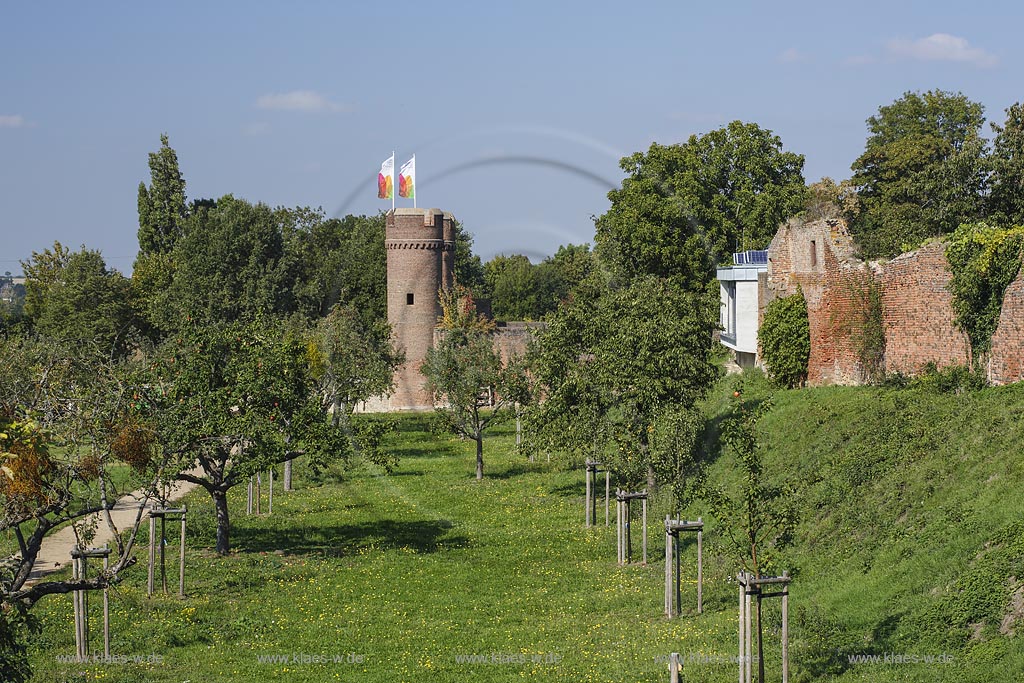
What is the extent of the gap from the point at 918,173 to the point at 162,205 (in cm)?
6596

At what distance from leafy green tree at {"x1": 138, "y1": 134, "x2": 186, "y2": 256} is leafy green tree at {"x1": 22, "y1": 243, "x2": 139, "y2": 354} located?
51.6 ft

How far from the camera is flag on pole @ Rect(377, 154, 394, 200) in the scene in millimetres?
65875

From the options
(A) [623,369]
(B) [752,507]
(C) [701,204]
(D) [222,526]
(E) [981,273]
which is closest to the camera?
(B) [752,507]

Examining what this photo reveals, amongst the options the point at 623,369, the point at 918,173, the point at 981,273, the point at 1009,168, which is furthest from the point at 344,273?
the point at 981,273

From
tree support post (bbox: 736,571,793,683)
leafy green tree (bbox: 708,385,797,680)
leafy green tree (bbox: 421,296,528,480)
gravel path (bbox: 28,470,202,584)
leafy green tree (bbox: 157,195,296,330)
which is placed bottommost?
gravel path (bbox: 28,470,202,584)

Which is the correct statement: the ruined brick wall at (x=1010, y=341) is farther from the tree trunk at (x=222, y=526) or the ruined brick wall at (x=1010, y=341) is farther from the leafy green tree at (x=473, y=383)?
the leafy green tree at (x=473, y=383)

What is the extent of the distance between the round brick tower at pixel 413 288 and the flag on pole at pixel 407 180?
1245 mm

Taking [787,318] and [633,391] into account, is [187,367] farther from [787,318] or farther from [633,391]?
[787,318]

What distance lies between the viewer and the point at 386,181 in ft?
217

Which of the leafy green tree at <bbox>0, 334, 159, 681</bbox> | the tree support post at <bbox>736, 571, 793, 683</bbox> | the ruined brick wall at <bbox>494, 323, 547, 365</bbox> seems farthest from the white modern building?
the leafy green tree at <bbox>0, 334, 159, 681</bbox>

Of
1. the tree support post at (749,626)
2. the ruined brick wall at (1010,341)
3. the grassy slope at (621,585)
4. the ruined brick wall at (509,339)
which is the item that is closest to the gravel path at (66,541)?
the grassy slope at (621,585)

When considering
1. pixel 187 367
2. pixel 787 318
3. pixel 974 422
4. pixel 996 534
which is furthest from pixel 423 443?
pixel 996 534

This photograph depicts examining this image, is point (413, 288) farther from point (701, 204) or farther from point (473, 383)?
point (473, 383)

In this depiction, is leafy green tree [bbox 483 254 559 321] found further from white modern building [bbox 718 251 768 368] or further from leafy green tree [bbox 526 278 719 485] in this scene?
leafy green tree [bbox 526 278 719 485]
